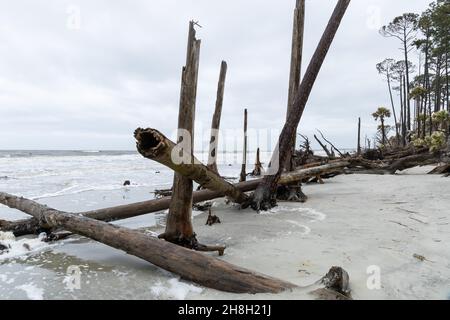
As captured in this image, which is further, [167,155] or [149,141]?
[167,155]

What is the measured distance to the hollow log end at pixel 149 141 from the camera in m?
2.78

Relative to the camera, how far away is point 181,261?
10.3ft

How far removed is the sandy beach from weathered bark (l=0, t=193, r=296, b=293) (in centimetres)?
8

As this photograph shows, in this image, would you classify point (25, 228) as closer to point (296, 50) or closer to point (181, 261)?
point (181, 261)

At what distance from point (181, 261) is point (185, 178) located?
3.49 ft

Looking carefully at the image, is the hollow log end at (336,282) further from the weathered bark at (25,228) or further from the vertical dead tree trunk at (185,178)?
the weathered bark at (25,228)

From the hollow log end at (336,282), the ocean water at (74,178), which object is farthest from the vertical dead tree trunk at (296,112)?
the ocean water at (74,178)

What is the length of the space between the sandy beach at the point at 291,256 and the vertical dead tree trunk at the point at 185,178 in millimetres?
483

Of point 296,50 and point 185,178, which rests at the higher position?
point 296,50

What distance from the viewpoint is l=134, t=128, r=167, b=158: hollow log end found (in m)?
2.78

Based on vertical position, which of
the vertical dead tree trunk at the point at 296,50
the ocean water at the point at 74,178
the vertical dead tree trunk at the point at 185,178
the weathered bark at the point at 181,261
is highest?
the vertical dead tree trunk at the point at 296,50

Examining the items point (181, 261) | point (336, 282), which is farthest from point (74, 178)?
point (336, 282)

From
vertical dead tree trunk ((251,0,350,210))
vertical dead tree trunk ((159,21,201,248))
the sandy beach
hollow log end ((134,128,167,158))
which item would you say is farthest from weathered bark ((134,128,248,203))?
vertical dead tree trunk ((251,0,350,210))
